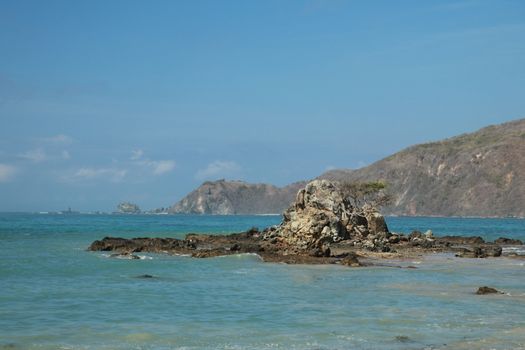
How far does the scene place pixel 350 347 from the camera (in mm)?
19094

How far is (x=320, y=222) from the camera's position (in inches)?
2141

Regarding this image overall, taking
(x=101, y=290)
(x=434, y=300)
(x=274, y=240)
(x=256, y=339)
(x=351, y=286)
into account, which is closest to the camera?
(x=256, y=339)

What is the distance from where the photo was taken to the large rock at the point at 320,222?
53531 millimetres

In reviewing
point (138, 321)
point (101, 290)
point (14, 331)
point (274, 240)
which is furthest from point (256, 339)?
point (274, 240)

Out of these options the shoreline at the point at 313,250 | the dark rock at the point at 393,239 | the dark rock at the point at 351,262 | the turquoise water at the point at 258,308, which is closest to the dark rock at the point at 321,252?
the shoreline at the point at 313,250

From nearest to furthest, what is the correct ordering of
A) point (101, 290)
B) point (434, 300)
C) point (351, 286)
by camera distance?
1. point (434, 300)
2. point (101, 290)
3. point (351, 286)

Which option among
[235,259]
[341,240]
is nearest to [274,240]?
[341,240]

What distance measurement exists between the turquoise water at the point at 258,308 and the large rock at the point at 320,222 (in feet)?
34.5

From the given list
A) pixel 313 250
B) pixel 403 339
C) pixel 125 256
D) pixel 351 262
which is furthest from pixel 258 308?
pixel 125 256

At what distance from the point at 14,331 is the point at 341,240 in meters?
45.3

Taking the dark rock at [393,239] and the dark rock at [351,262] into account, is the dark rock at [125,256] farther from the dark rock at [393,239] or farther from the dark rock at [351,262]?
the dark rock at [393,239]

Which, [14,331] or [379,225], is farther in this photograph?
[379,225]

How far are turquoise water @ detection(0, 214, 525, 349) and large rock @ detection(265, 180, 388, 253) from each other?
10.5m

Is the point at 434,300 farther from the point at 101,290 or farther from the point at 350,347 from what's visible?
the point at 101,290
